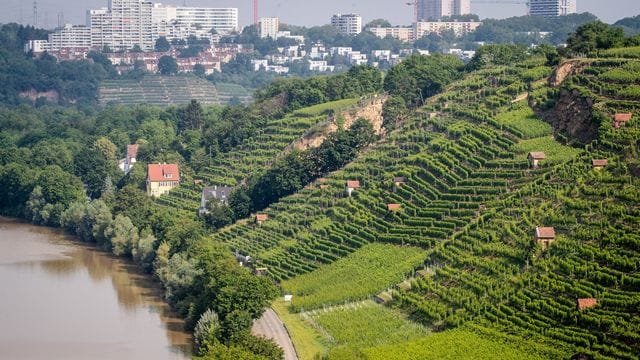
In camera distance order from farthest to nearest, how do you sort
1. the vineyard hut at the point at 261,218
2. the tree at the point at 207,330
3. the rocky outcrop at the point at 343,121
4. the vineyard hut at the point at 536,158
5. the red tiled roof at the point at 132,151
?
1. the red tiled roof at the point at 132,151
2. the rocky outcrop at the point at 343,121
3. the vineyard hut at the point at 261,218
4. the vineyard hut at the point at 536,158
5. the tree at the point at 207,330

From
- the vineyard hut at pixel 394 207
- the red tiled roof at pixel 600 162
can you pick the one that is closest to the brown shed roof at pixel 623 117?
the red tiled roof at pixel 600 162

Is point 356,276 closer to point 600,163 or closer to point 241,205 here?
point 600,163

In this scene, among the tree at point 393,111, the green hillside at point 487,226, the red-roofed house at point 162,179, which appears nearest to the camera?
the green hillside at point 487,226

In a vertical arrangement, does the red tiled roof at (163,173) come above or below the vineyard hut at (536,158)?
below

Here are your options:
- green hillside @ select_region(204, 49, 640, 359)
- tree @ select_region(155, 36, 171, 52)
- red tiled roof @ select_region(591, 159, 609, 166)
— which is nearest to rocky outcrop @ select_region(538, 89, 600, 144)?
green hillside @ select_region(204, 49, 640, 359)

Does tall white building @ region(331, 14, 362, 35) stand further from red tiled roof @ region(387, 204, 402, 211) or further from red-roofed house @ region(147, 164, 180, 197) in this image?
red tiled roof @ region(387, 204, 402, 211)

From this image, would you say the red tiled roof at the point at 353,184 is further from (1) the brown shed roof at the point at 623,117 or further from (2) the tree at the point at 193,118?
(2) the tree at the point at 193,118
